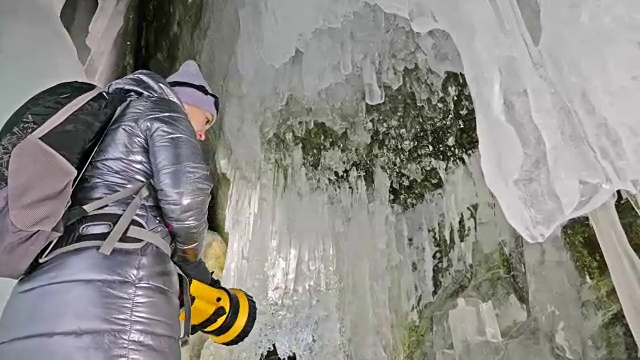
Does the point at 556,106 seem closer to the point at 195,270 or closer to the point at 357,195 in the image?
the point at 195,270

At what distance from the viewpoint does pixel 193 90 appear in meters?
1.63

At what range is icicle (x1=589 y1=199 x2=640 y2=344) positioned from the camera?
1599mm

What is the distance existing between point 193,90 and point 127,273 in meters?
0.57

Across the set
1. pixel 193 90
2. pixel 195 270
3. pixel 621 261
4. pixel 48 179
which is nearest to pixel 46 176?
pixel 48 179

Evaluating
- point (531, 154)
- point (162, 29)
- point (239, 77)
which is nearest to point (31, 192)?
point (531, 154)

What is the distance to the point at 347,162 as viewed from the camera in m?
3.11

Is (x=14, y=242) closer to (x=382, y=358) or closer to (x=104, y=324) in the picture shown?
(x=104, y=324)

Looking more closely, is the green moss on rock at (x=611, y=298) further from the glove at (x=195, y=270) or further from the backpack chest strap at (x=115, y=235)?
the backpack chest strap at (x=115, y=235)

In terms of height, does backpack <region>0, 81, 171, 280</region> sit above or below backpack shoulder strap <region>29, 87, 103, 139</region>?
below

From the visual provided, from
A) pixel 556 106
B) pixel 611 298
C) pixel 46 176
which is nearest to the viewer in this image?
pixel 46 176

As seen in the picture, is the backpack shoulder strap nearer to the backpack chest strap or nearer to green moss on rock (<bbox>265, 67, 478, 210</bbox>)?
the backpack chest strap

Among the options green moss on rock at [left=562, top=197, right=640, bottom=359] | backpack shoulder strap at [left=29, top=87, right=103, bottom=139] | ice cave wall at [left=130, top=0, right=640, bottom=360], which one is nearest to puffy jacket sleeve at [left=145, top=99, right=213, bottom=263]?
backpack shoulder strap at [left=29, top=87, right=103, bottom=139]

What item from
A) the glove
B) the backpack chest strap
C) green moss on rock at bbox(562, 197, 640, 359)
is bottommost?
green moss on rock at bbox(562, 197, 640, 359)

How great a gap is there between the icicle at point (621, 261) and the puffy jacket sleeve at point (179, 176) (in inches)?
35.8
